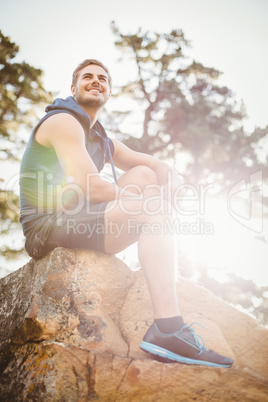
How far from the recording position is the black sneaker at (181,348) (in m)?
1.45

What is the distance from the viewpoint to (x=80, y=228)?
1816mm

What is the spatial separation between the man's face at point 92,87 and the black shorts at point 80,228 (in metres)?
1.15

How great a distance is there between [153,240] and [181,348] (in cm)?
64

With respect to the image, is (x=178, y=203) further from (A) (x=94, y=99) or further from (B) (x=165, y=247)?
(A) (x=94, y=99)

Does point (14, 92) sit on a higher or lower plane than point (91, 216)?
higher

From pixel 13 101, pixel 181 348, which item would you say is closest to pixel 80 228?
pixel 181 348

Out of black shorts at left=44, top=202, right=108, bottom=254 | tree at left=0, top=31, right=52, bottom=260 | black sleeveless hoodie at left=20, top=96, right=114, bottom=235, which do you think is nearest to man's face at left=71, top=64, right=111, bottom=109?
black sleeveless hoodie at left=20, top=96, right=114, bottom=235

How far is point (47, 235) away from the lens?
1891 mm

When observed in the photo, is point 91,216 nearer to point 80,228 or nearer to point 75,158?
point 80,228

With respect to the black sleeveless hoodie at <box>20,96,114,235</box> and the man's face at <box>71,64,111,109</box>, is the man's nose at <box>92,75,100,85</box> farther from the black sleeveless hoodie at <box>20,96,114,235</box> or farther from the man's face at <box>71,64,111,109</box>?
the black sleeveless hoodie at <box>20,96,114,235</box>

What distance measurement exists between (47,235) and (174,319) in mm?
1062

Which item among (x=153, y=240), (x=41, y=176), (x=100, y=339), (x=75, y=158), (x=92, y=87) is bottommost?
(x=100, y=339)

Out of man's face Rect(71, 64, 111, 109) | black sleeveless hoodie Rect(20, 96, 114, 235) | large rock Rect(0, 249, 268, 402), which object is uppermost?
man's face Rect(71, 64, 111, 109)

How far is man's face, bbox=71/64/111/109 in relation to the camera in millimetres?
2451
